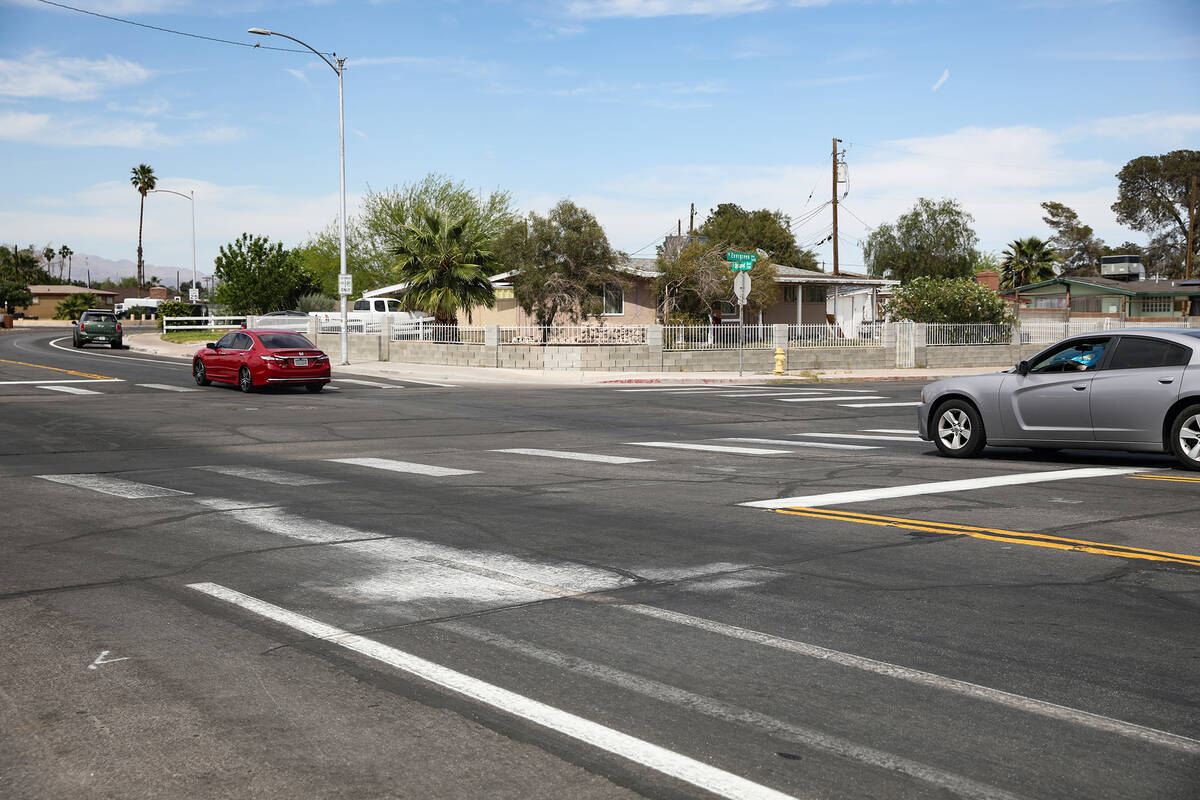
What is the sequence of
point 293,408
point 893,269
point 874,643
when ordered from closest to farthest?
point 874,643, point 293,408, point 893,269

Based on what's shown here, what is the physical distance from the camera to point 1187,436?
38.1 ft

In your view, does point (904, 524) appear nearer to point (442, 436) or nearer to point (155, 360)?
point (442, 436)

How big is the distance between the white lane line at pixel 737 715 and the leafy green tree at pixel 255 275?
186ft

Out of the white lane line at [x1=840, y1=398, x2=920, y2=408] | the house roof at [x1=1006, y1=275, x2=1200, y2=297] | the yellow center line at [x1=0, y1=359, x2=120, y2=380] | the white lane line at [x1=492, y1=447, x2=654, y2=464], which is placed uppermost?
the house roof at [x1=1006, y1=275, x2=1200, y2=297]

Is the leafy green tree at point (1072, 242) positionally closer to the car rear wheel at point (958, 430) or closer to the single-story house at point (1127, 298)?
the single-story house at point (1127, 298)

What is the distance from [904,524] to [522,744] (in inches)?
212

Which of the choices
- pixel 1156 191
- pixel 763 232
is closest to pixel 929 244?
pixel 763 232

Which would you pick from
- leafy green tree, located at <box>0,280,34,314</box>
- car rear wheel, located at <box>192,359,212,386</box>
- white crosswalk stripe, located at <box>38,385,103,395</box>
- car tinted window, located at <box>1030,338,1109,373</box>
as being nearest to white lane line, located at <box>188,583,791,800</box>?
car tinted window, located at <box>1030,338,1109,373</box>

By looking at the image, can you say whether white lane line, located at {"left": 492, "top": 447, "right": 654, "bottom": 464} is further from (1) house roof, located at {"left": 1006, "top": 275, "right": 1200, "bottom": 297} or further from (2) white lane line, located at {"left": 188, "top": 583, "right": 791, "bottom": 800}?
(1) house roof, located at {"left": 1006, "top": 275, "right": 1200, "bottom": 297}

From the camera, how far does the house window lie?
153ft

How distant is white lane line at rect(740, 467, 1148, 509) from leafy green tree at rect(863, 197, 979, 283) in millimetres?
67399

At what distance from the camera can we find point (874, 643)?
559 centimetres

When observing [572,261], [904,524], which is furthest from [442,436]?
[572,261]

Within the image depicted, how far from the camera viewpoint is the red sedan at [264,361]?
85.1ft
